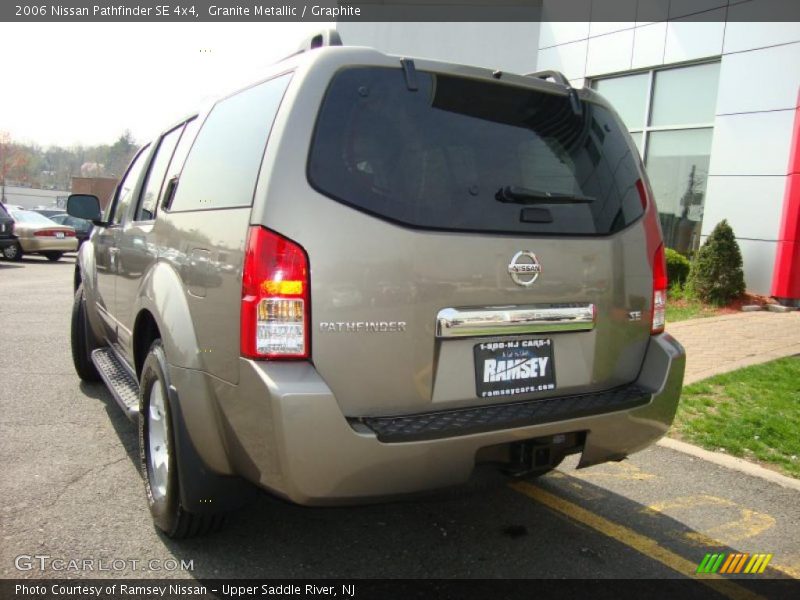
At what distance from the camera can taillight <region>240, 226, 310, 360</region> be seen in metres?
2.23

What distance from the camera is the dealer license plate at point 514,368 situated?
8.30 feet

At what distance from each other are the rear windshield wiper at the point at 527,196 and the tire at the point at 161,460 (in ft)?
5.23

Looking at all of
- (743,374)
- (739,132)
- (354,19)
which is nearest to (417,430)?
(743,374)

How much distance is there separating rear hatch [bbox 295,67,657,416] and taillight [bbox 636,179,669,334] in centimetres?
6

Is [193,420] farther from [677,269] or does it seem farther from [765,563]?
[677,269]

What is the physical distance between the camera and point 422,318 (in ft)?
7.86

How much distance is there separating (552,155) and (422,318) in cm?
96

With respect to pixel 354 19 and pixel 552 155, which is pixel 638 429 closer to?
pixel 552 155

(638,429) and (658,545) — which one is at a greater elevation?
(638,429)

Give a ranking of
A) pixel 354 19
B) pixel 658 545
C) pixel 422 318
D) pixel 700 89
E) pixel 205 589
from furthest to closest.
Answer: pixel 354 19 < pixel 700 89 < pixel 658 545 < pixel 205 589 < pixel 422 318

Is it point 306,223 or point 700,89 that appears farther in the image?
point 700,89

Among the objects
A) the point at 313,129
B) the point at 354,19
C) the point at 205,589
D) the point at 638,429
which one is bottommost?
the point at 205,589

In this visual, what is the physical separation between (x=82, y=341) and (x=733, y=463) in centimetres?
501

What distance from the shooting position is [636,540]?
3170mm
